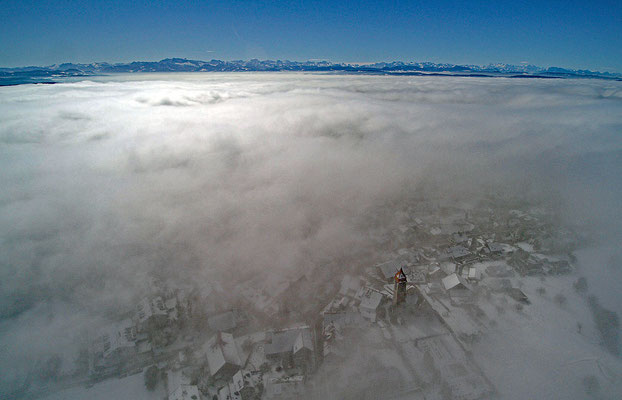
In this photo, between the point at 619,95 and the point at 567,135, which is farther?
the point at 619,95

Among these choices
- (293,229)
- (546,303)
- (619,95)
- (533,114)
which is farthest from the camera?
(619,95)

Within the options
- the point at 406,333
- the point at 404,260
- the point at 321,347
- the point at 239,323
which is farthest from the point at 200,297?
the point at 404,260

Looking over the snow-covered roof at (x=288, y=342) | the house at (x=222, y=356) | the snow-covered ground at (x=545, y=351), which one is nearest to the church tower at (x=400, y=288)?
the snow-covered ground at (x=545, y=351)

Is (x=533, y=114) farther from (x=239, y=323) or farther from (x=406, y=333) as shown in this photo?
(x=239, y=323)

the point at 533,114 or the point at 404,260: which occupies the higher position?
the point at 533,114

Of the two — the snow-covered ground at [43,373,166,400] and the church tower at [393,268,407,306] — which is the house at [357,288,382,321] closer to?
the church tower at [393,268,407,306]
